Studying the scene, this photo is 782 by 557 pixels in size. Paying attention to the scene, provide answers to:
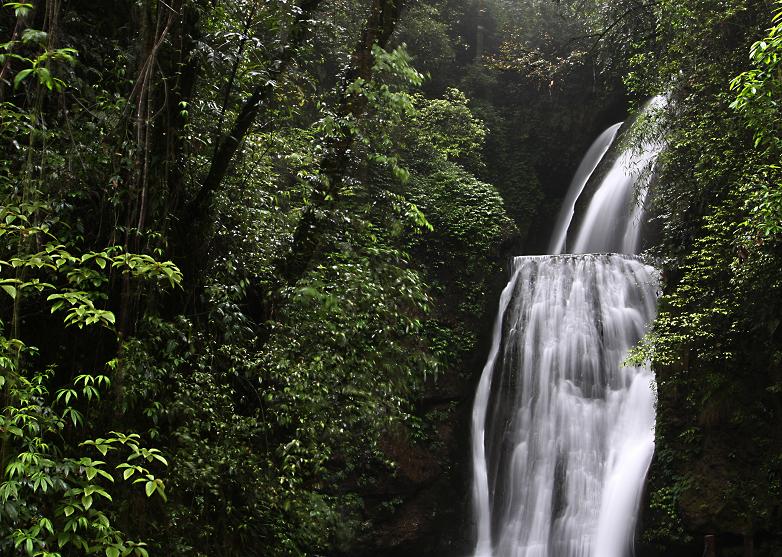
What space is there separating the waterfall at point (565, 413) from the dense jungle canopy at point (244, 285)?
2.38 ft

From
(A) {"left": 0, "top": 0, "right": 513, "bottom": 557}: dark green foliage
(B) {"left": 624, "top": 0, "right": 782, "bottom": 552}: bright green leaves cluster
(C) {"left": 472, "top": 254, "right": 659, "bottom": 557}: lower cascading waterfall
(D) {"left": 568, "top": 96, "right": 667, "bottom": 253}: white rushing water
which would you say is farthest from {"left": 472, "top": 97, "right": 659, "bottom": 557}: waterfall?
(A) {"left": 0, "top": 0, "right": 513, "bottom": 557}: dark green foliage

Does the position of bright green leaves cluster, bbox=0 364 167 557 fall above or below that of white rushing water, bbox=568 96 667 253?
below

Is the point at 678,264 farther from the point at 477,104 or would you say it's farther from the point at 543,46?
the point at 543,46

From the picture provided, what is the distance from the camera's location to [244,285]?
17.2 feet

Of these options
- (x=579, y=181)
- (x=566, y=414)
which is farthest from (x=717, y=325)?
(x=579, y=181)

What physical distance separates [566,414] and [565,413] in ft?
0.08

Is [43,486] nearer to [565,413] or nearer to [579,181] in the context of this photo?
[565,413]

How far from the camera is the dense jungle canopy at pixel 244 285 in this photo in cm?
387

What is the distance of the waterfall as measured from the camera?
9.95m

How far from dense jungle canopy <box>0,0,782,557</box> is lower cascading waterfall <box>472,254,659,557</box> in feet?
2.43

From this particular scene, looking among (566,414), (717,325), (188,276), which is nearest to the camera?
(188,276)

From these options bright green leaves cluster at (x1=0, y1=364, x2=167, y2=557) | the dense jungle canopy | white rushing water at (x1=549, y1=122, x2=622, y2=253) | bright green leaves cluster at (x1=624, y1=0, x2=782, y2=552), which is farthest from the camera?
white rushing water at (x1=549, y1=122, x2=622, y2=253)

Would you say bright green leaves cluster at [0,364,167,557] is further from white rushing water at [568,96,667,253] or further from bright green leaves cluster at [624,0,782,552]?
white rushing water at [568,96,667,253]

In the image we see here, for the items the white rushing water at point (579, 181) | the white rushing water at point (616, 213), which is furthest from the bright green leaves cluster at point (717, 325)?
the white rushing water at point (579, 181)
